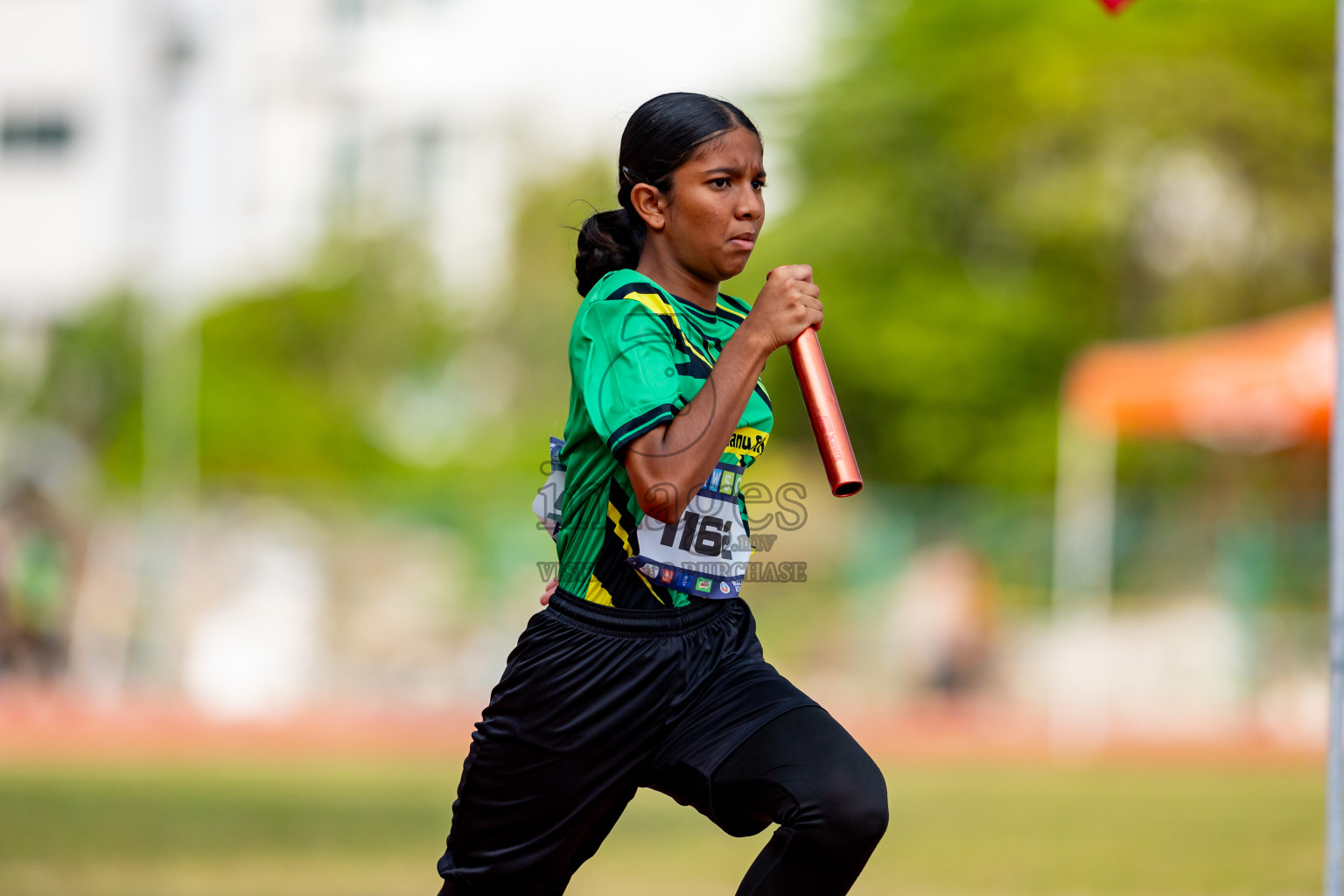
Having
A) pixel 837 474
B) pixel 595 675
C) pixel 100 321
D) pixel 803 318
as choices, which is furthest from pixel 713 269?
pixel 100 321

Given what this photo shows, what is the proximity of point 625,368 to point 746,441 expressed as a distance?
350mm

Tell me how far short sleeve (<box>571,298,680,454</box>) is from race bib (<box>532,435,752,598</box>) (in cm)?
26

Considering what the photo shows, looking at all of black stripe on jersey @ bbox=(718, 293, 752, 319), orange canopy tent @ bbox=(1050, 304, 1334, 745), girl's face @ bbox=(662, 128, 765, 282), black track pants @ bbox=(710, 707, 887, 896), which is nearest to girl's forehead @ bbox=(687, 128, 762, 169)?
girl's face @ bbox=(662, 128, 765, 282)

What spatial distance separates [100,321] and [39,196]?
7.17m

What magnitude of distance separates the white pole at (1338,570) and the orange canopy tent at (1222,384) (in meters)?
10.1

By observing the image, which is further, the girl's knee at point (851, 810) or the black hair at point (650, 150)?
the black hair at point (650, 150)

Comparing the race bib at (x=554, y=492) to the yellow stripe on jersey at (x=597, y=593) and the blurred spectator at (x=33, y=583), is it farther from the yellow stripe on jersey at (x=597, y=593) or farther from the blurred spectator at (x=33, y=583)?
the blurred spectator at (x=33, y=583)

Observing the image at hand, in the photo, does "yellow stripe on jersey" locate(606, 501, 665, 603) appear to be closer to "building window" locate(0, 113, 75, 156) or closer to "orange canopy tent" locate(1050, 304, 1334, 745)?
"orange canopy tent" locate(1050, 304, 1334, 745)

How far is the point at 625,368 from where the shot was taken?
2.66 meters

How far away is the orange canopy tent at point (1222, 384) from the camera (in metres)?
13.4

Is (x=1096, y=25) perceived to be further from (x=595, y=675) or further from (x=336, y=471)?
(x=595, y=675)

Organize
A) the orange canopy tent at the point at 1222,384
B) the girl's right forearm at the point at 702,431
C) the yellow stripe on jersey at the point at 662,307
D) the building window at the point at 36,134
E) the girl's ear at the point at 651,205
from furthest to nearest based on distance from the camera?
the building window at the point at 36,134, the orange canopy tent at the point at 1222,384, the girl's ear at the point at 651,205, the yellow stripe on jersey at the point at 662,307, the girl's right forearm at the point at 702,431

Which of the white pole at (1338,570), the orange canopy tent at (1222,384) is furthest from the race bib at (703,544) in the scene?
the orange canopy tent at (1222,384)

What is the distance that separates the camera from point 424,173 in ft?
110
